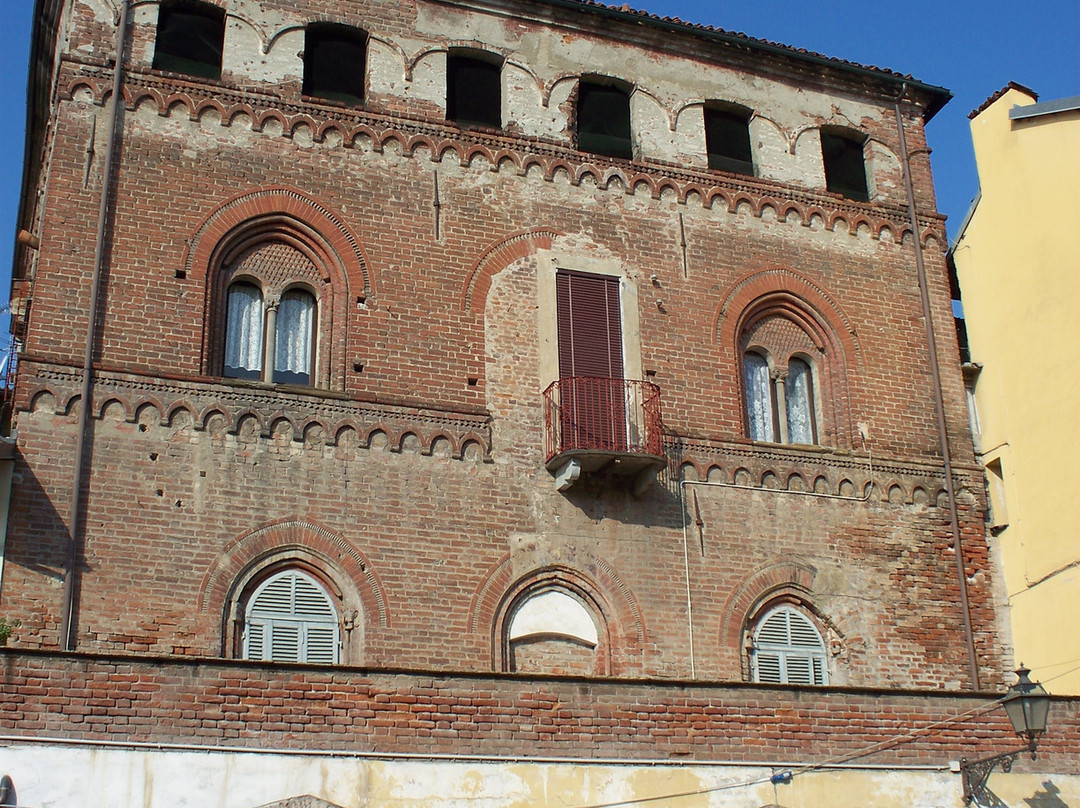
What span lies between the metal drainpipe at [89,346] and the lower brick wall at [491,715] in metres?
2.90

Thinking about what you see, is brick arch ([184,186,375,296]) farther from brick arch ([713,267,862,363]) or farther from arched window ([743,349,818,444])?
arched window ([743,349,818,444])

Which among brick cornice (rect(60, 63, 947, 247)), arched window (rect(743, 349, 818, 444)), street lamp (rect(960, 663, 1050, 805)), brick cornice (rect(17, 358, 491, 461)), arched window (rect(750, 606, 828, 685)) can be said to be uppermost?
brick cornice (rect(60, 63, 947, 247))

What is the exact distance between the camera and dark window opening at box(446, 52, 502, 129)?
19766mm

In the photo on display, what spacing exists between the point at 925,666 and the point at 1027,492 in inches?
112

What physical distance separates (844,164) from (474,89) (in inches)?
231

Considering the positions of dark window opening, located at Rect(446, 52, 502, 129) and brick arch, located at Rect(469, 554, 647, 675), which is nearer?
brick arch, located at Rect(469, 554, 647, 675)

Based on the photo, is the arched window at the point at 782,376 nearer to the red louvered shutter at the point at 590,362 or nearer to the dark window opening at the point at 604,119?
the red louvered shutter at the point at 590,362

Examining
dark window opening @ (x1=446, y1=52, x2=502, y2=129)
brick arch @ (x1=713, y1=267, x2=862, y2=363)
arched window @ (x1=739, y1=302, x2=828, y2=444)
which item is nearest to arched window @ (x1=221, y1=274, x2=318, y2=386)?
dark window opening @ (x1=446, y1=52, x2=502, y2=129)

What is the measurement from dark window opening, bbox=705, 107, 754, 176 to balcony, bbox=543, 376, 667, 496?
4.27 m

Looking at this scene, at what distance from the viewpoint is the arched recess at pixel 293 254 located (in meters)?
17.5

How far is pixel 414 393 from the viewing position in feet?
57.9

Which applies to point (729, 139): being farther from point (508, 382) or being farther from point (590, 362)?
point (508, 382)

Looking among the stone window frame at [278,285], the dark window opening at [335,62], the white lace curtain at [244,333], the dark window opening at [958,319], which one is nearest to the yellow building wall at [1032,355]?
the dark window opening at [958,319]

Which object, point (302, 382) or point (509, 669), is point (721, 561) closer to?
point (509, 669)
